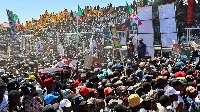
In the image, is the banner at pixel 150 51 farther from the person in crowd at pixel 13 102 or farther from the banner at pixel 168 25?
the person in crowd at pixel 13 102

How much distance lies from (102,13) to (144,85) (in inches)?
1466

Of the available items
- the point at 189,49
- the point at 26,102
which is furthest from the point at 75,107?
the point at 189,49

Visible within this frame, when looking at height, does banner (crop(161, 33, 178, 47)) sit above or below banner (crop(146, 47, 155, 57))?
above

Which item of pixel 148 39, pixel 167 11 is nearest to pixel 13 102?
pixel 148 39

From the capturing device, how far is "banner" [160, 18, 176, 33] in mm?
13797

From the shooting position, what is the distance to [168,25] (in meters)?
13.9

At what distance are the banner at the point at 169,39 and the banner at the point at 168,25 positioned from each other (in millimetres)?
212

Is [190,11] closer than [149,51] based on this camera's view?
No

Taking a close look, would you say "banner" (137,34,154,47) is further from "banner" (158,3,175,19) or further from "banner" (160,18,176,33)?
"banner" (158,3,175,19)

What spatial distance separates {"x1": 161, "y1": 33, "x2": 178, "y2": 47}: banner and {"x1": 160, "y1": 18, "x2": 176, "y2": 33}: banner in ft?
0.69

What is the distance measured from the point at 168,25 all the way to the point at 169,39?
0.72 m

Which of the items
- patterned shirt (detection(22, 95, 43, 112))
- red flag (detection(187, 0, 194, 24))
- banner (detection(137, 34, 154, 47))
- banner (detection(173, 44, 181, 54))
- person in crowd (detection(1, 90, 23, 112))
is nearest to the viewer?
patterned shirt (detection(22, 95, 43, 112))

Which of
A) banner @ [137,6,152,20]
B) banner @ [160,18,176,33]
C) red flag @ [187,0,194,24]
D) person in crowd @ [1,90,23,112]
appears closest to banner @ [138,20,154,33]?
banner @ [137,6,152,20]

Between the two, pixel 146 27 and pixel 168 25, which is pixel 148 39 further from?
pixel 168 25
